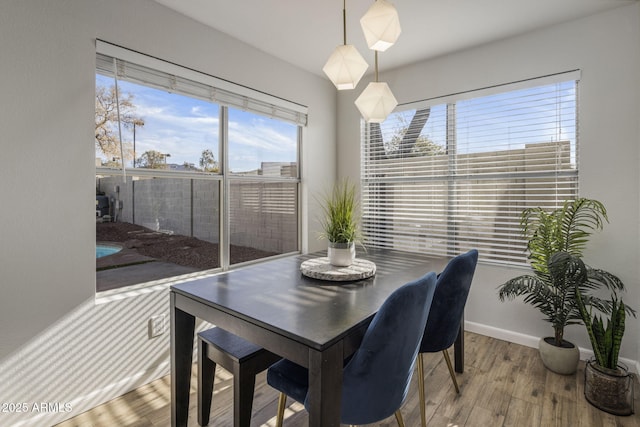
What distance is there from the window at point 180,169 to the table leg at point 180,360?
855 mm

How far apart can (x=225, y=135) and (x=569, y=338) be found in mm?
3112

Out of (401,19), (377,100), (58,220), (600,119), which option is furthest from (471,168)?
(58,220)

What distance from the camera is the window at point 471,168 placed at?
2.56m

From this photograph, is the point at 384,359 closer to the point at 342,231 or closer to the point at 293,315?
the point at 293,315

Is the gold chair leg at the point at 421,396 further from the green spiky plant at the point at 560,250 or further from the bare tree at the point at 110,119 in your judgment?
the bare tree at the point at 110,119

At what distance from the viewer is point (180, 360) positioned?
5.29ft

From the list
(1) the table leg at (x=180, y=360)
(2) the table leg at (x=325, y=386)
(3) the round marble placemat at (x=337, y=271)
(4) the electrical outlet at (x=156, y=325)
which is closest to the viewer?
(2) the table leg at (x=325, y=386)

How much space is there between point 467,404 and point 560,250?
122 centimetres

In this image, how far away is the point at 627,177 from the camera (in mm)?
2256

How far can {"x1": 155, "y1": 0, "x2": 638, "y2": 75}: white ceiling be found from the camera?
221 cm

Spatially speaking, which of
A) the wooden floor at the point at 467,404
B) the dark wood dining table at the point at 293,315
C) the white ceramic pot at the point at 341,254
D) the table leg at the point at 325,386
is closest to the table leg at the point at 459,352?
the wooden floor at the point at 467,404

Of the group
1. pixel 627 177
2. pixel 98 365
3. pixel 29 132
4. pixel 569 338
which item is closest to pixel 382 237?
pixel 569 338

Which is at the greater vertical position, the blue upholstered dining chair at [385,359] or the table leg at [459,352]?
the blue upholstered dining chair at [385,359]

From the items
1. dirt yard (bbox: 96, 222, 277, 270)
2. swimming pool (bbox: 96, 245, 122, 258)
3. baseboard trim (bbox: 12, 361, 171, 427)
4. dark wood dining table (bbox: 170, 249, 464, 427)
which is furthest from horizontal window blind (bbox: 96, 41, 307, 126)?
baseboard trim (bbox: 12, 361, 171, 427)
